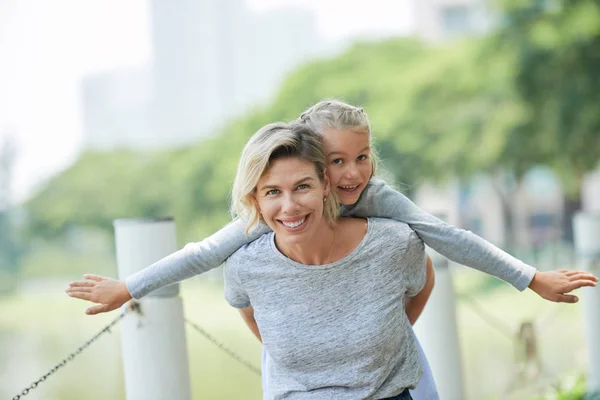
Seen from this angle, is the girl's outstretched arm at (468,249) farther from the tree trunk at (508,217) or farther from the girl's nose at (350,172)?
the tree trunk at (508,217)

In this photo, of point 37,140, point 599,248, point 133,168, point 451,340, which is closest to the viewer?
point 451,340

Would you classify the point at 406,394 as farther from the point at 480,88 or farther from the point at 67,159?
the point at 67,159

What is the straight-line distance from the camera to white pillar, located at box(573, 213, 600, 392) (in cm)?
423

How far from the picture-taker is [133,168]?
3475 centimetres

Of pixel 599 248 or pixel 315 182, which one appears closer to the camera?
pixel 315 182

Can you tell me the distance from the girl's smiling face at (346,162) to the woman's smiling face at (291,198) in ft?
0.50

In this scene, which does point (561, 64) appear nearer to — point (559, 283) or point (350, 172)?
point (559, 283)

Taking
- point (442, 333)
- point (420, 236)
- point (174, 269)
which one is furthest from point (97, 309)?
point (442, 333)

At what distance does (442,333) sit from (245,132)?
1077 inches

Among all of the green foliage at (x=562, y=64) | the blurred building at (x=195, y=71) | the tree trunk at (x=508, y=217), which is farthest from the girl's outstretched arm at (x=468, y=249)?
the blurred building at (x=195, y=71)

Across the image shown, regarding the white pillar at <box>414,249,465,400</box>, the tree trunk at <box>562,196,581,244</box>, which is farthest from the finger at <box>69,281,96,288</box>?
the tree trunk at <box>562,196,581,244</box>

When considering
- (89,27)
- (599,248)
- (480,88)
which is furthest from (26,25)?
(599,248)

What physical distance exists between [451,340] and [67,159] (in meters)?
33.4

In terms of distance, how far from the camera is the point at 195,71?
4306 centimetres
